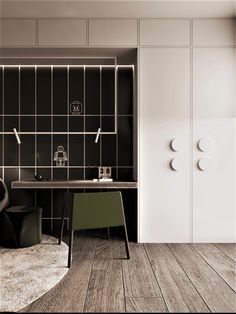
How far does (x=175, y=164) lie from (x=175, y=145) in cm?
22

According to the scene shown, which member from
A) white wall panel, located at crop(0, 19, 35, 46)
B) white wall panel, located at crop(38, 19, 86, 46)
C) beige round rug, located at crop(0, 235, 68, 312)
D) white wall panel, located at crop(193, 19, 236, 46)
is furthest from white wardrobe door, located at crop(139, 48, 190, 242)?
white wall panel, located at crop(0, 19, 35, 46)

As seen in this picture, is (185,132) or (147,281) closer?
(147,281)

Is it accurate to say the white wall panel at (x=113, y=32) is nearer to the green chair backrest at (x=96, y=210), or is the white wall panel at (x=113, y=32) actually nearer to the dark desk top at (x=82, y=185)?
the dark desk top at (x=82, y=185)

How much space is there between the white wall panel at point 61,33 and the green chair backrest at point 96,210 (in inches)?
70.5

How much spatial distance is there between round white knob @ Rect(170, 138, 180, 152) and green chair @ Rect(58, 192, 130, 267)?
0.94m

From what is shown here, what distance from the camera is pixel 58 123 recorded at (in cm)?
400

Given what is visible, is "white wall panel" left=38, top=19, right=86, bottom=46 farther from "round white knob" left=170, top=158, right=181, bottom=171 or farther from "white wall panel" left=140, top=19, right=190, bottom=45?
"round white knob" left=170, top=158, right=181, bottom=171

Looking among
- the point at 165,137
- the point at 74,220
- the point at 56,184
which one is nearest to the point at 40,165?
the point at 56,184

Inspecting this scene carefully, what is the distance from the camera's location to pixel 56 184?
3.39 m

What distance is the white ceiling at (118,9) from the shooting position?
316 cm

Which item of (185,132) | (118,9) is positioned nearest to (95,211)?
(185,132)

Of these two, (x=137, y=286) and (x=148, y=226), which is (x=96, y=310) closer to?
(x=137, y=286)

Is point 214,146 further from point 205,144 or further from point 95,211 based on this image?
point 95,211

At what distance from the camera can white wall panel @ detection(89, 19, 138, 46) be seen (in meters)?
3.44
